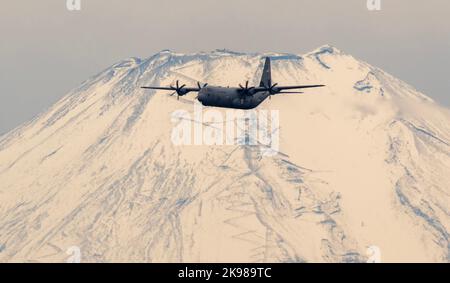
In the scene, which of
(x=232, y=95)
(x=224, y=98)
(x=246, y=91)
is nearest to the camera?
(x=224, y=98)

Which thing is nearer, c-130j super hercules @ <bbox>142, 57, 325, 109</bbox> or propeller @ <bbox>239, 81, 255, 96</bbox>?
c-130j super hercules @ <bbox>142, 57, 325, 109</bbox>

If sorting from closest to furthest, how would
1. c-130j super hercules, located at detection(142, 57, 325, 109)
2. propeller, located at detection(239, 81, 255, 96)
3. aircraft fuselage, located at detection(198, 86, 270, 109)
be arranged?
1. aircraft fuselage, located at detection(198, 86, 270, 109)
2. c-130j super hercules, located at detection(142, 57, 325, 109)
3. propeller, located at detection(239, 81, 255, 96)

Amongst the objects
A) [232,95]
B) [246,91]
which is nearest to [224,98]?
[232,95]

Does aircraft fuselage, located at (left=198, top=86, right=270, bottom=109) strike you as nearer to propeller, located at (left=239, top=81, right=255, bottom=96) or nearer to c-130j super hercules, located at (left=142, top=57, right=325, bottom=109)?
c-130j super hercules, located at (left=142, top=57, right=325, bottom=109)

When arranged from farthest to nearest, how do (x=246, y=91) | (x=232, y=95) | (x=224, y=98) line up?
(x=246, y=91)
(x=232, y=95)
(x=224, y=98)

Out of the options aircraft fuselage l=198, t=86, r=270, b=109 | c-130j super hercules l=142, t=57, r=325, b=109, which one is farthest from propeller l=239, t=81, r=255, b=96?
aircraft fuselage l=198, t=86, r=270, b=109

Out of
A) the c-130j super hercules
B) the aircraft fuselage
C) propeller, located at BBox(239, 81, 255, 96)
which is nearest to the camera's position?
the aircraft fuselage

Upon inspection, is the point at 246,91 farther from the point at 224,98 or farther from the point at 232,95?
the point at 224,98

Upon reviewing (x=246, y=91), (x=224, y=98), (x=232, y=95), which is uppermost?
(x=246, y=91)

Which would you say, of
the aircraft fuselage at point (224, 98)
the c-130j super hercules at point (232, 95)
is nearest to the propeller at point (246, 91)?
the c-130j super hercules at point (232, 95)

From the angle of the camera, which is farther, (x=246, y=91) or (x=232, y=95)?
(x=246, y=91)

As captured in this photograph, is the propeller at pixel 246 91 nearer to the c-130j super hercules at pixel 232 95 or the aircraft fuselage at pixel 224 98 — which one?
the c-130j super hercules at pixel 232 95
